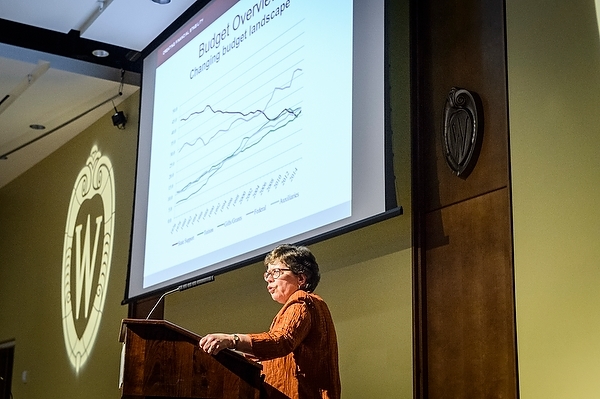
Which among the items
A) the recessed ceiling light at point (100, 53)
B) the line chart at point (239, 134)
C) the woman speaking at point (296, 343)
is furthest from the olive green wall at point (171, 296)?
the woman speaking at point (296, 343)

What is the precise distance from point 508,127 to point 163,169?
2433mm

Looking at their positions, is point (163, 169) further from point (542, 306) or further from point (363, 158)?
point (542, 306)

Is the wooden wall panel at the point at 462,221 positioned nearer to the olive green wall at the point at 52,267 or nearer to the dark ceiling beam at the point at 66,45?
the dark ceiling beam at the point at 66,45

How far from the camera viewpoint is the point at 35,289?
7344mm

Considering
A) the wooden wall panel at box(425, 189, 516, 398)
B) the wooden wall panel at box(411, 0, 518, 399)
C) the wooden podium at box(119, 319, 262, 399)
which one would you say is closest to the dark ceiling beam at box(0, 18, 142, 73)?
the wooden wall panel at box(411, 0, 518, 399)

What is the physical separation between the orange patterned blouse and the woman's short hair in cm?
9

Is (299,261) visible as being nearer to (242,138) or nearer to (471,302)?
(471,302)

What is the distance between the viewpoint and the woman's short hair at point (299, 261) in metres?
2.63

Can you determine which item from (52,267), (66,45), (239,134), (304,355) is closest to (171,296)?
(239,134)

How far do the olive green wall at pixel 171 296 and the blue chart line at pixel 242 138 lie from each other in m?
0.48

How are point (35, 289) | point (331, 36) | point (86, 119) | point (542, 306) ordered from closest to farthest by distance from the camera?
1. point (542, 306)
2. point (331, 36)
3. point (86, 119)
4. point (35, 289)

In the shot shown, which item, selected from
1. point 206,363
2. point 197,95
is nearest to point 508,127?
point 206,363

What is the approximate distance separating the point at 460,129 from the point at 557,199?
1.95 ft

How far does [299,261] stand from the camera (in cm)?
264
